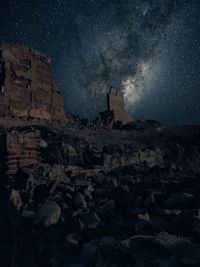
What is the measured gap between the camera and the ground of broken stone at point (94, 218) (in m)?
3.71

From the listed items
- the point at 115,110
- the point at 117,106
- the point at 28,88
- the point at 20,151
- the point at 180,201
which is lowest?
the point at 180,201

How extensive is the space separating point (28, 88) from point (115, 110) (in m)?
7.97

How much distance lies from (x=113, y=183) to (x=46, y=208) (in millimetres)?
1937

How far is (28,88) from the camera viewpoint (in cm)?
1942

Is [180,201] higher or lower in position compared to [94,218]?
higher

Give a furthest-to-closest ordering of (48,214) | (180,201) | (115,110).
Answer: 1. (115,110)
2. (48,214)
3. (180,201)

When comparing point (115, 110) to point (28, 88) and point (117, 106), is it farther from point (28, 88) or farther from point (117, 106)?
point (28, 88)

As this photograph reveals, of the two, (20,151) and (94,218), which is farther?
(20,151)

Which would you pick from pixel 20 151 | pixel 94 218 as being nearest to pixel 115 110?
pixel 20 151

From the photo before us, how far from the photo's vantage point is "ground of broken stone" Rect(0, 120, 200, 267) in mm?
3715

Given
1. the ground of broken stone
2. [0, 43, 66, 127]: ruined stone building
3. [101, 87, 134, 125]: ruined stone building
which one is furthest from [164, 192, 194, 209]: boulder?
[101, 87, 134, 125]: ruined stone building

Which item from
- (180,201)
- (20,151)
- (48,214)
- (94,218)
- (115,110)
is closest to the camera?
(94,218)

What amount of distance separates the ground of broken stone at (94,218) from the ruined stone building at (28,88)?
9.78m

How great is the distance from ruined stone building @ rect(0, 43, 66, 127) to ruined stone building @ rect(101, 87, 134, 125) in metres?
3.97
